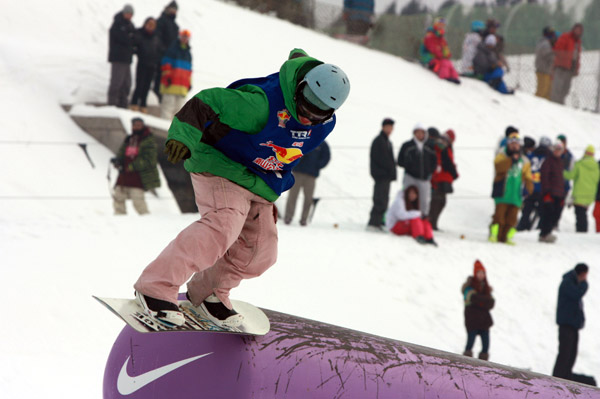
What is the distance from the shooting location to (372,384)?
330 centimetres

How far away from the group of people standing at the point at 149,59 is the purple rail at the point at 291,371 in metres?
8.19

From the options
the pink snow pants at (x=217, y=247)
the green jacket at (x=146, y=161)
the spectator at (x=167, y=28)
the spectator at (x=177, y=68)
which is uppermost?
the spectator at (x=167, y=28)

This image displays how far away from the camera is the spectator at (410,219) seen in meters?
9.66

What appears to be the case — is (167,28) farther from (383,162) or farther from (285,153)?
(285,153)

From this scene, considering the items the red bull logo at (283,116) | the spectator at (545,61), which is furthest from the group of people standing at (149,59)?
the spectator at (545,61)

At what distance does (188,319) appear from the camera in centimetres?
338

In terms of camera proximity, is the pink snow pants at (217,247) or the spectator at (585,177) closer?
the pink snow pants at (217,247)

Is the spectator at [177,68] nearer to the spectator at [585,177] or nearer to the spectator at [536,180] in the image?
the spectator at [536,180]

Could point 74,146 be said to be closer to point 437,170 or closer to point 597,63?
point 437,170

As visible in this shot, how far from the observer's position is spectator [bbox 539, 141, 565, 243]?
11.1m

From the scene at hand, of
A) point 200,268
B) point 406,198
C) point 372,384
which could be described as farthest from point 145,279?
point 406,198

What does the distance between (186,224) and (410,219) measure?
284cm

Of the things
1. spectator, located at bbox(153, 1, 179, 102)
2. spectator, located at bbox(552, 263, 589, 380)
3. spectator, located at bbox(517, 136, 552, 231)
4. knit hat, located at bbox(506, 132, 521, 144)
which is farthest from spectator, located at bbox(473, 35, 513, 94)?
spectator, located at bbox(552, 263, 589, 380)

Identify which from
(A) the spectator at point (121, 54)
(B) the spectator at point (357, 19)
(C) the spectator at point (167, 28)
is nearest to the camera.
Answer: (A) the spectator at point (121, 54)
